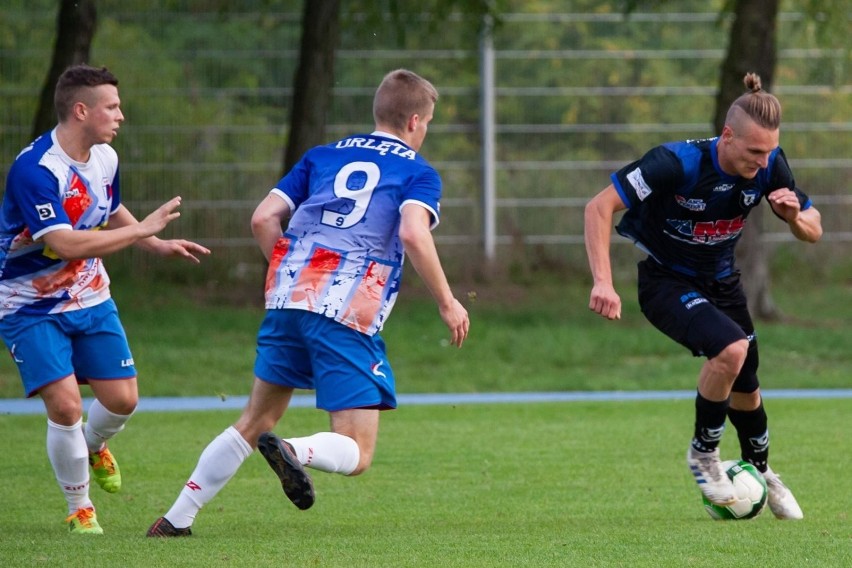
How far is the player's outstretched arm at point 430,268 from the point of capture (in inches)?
206

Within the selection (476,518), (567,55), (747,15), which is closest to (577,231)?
(567,55)

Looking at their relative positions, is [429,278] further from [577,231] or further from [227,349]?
[577,231]

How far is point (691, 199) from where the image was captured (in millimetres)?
6363

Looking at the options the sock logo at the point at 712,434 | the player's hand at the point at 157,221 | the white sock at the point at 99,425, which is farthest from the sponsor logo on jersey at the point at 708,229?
the white sock at the point at 99,425

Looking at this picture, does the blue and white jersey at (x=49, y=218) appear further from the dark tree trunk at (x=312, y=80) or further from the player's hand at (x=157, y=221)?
the dark tree trunk at (x=312, y=80)

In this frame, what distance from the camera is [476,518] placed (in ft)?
21.6

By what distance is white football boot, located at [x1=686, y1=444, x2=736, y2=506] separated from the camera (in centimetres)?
637

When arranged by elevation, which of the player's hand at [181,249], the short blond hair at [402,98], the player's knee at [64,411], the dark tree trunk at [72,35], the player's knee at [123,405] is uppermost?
the short blond hair at [402,98]

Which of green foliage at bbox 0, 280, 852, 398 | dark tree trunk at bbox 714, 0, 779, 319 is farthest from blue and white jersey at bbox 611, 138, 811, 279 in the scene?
dark tree trunk at bbox 714, 0, 779, 319

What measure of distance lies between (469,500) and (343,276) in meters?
2.13

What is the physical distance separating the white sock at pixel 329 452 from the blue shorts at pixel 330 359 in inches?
6.2

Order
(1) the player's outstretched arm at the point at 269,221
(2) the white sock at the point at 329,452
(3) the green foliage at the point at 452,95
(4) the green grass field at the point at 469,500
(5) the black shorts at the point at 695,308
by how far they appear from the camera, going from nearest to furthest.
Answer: (2) the white sock at the point at 329,452 < (4) the green grass field at the point at 469,500 < (1) the player's outstretched arm at the point at 269,221 < (5) the black shorts at the point at 695,308 < (3) the green foliage at the point at 452,95

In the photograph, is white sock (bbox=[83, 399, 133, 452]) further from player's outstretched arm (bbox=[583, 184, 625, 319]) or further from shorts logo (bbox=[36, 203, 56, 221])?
player's outstretched arm (bbox=[583, 184, 625, 319])

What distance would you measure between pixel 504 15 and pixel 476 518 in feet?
39.1
